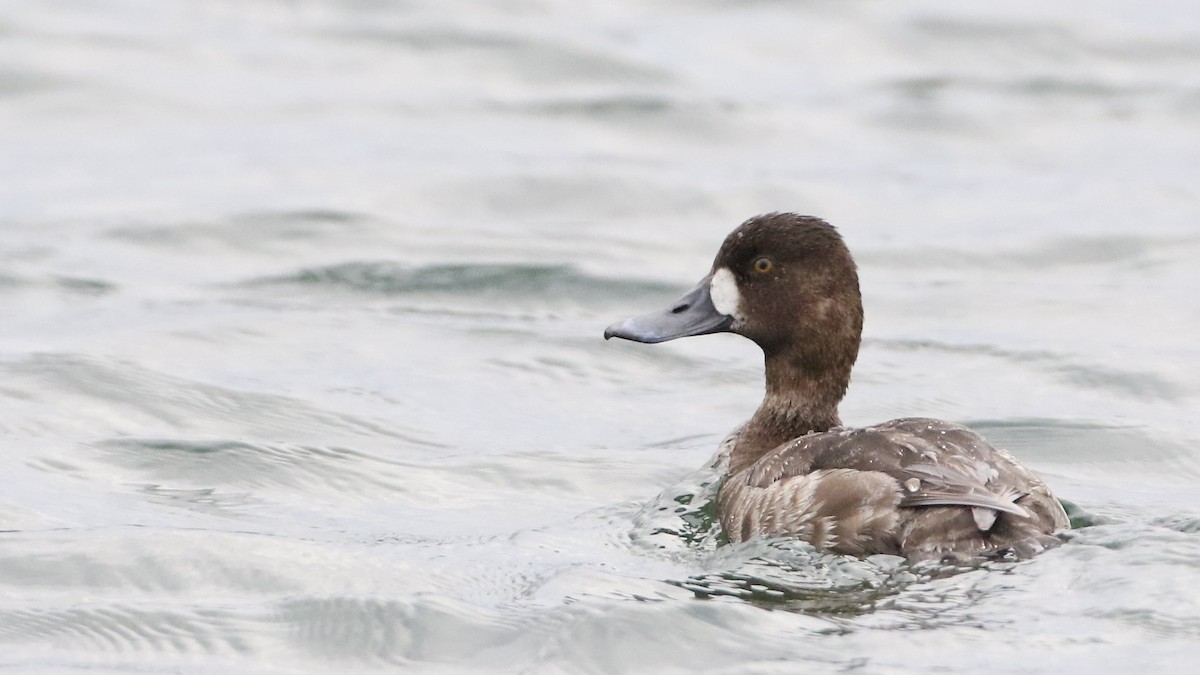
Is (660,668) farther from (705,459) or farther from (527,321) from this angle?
(527,321)

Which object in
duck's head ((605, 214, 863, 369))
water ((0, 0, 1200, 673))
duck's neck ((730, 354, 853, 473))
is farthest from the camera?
duck's neck ((730, 354, 853, 473))

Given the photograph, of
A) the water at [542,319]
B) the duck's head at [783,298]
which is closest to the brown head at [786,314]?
the duck's head at [783,298]

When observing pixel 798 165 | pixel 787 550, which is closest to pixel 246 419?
pixel 787 550

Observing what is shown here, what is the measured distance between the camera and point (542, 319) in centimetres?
1016

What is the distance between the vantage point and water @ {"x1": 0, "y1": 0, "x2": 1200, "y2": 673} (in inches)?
218

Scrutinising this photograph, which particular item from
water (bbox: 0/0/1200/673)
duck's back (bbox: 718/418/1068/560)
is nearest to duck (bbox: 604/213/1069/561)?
duck's back (bbox: 718/418/1068/560)

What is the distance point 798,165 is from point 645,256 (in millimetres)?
2263

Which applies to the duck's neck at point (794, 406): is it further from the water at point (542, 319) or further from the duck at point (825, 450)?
the water at point (542, 319)

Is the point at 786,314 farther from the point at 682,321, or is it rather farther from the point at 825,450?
the point at 825,450

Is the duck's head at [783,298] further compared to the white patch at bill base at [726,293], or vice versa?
the white patch at bill base at [726,293]

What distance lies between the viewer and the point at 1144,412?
8414mm

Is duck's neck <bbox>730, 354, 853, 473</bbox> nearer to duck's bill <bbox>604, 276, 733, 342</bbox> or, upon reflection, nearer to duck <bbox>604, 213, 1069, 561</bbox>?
duck <bbox>604, 213, 1069, 561</bbox>

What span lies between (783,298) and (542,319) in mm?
3403

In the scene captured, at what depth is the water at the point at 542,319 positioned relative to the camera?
555 centimetres
